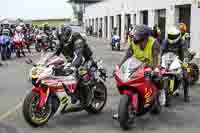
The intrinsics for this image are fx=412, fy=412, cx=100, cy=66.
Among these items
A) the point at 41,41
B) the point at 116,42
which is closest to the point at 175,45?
the point at 41,41

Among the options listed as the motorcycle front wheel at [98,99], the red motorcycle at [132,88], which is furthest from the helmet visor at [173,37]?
the red motorcycle at [132,88]

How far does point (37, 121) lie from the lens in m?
6.96

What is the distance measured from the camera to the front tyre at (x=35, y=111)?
6750mm

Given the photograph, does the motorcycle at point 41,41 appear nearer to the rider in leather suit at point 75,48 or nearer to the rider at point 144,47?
the rider in leather suit at point 75,48

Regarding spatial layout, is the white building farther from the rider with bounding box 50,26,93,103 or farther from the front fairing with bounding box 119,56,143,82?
the front fairing with bounding box 119,56,143,82

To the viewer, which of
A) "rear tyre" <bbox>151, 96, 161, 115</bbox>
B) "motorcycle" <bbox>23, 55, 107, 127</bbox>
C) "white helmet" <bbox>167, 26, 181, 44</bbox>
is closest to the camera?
"motorcycle" <bbox>23, 55, 107, 127</bbox>

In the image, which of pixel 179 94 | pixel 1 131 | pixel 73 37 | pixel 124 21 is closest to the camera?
pixel 1 131

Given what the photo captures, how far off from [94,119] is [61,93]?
941 mm

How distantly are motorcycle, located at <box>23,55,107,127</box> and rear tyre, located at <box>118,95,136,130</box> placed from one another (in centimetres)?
109

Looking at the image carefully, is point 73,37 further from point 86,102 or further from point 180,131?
point 180,131

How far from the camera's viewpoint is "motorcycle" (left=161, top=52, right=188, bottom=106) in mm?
8859

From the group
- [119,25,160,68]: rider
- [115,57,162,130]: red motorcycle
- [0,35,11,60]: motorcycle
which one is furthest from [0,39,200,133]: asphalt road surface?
[0,35,11,60]: motorcycle

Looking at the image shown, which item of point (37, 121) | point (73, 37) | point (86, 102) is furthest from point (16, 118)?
point (73, 37)

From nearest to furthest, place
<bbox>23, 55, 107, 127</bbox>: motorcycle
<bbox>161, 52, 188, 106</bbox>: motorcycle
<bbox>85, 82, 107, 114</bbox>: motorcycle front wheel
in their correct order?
<bbox>23, 55, 107, 127</bbox>: motorcycle → <bbox>85, 82, 107, 114</bbox>: motorcycle front wheel → <bbox>161, 52, 188, 106</bbox>: motorcycle
